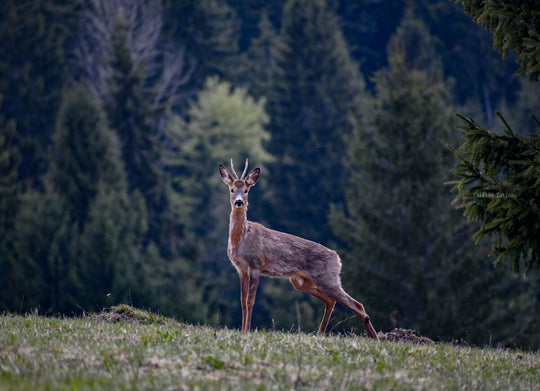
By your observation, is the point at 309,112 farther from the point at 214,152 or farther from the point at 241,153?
the point at 214,152

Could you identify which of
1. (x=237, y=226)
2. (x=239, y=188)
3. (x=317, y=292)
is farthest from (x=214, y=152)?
(x=237, y=226)

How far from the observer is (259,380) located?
6.95 metres

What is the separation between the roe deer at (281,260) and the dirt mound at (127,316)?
4.07 feet

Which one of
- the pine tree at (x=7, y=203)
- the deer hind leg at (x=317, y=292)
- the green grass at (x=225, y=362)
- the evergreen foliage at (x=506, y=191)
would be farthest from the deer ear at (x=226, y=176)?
the pine tree at (x=7, y=203)

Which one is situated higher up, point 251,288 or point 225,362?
point 225,362

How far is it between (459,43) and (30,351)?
56.6 m

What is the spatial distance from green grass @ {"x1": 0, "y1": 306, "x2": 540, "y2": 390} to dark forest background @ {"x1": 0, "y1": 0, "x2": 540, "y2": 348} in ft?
26.1

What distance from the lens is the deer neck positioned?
11.7m

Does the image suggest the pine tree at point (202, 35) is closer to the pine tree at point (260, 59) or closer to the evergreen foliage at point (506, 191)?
the pine tree at point (260, 59)

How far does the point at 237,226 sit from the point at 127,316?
1.94m

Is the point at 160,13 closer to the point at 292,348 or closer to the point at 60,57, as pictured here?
the point at 60,57

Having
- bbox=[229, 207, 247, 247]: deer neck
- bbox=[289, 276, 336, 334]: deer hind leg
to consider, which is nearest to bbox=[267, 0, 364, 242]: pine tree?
bbox=[289, 276, 336, 334]: deer hind leg

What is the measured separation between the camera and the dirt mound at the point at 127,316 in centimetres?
1141

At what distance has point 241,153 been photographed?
165 feet
